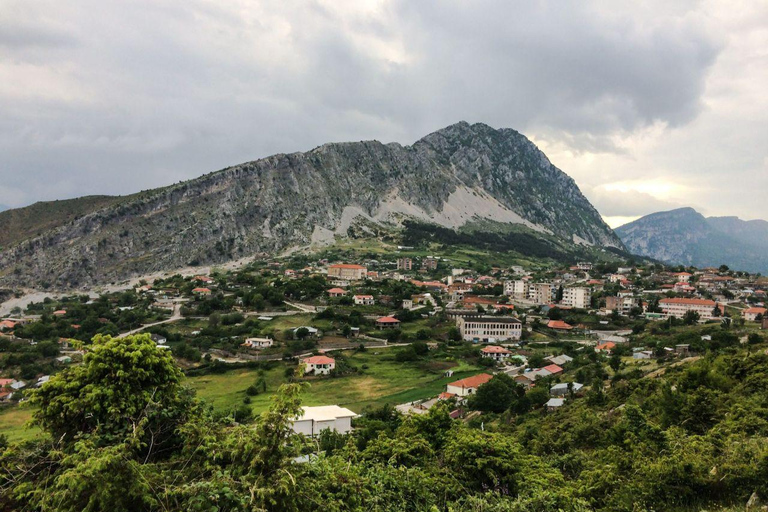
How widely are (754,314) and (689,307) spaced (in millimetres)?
7302

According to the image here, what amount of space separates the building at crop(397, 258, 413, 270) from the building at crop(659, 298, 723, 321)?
58.7 metres

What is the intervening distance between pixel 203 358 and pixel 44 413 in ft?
→ 140

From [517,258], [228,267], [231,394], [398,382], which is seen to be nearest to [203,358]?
[231,394]

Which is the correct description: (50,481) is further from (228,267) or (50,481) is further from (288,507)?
(228,267)

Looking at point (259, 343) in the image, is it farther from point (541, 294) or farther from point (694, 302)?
point (694, 302)

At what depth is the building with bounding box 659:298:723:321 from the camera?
61.0 meters

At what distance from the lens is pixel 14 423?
106 feet

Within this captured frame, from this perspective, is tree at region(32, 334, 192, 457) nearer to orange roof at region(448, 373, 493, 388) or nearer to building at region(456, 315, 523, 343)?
orange roof at region(448, 373, 493, 388)

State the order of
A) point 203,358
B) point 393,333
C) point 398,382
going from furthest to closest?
1. point 393,333
2. point 203,358
3. point 398,382

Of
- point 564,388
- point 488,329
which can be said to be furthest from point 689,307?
point 564,388

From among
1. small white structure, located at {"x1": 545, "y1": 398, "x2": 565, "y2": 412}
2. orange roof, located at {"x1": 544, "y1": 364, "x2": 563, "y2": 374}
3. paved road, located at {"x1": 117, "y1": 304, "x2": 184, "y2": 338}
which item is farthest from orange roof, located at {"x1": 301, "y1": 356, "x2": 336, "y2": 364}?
paved road, located at {"x1": 117, "y1": 304, "x2": 184, "y2": 338}

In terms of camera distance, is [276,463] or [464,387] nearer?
[276,463]

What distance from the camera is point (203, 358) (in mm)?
46562

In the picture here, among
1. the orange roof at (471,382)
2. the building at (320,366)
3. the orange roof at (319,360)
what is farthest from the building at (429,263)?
the orange roof at (471,382)
